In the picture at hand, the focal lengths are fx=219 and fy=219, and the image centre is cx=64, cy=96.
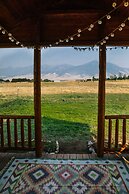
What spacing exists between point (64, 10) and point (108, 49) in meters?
1.10

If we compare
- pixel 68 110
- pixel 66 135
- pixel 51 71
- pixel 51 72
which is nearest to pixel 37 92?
pixel 66 135

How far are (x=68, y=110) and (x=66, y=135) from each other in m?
2.70

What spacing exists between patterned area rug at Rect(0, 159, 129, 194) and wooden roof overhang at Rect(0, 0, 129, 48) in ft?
7.30

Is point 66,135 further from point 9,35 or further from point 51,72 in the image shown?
point 51,72

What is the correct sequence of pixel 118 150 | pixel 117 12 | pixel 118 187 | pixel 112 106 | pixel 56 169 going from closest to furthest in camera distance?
pixel 118 187 → pixel 56 169 → pixel 117 12 → pixel 118 150 → pixel 112 106

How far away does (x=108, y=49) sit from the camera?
4.23 m

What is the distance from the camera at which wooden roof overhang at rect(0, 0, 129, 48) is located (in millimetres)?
3973

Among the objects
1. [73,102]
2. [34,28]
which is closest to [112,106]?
[73,102]

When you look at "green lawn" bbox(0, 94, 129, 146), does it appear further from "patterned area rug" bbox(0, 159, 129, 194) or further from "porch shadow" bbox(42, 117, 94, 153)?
"patterned area rug" bbox(0, 159, 129, 194)

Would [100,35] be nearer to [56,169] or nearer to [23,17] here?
[23,17]

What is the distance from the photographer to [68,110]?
30.7 feet

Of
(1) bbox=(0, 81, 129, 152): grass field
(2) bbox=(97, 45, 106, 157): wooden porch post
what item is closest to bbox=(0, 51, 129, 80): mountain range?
(2) bbox=(97, 45, 106, 157): wooden porch post

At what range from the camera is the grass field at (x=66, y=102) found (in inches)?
322

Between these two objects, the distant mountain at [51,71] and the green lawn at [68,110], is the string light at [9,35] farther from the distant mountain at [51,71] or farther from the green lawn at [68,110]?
the green lawn at [68,110]
